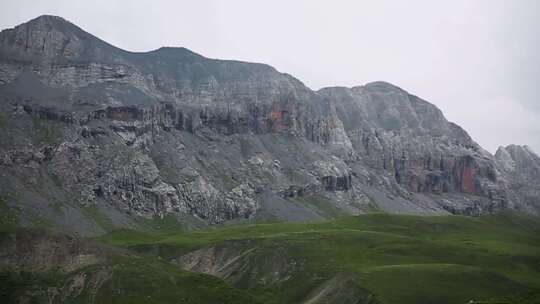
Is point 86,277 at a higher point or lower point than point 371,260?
lower

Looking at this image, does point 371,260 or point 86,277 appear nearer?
point 86,277

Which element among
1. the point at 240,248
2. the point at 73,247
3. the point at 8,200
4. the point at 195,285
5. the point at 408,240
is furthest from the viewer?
the point at 8,200

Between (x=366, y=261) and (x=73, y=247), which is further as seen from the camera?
(x=366, y=261)

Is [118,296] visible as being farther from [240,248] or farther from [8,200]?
[8,200]

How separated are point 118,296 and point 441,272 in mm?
58156

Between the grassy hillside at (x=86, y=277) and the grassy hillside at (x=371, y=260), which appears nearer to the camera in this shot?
the grassy hillside at (x=86, y=277)

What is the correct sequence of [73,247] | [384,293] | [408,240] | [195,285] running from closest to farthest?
[384,293], [195,285], [73,247], [408,240]

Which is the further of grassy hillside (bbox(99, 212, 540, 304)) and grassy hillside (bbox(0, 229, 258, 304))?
grassy hillside (bbox(99, 212, 540, 304))

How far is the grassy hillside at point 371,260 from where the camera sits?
10412 cm

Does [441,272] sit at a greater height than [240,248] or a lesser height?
greater

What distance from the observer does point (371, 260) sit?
128625 millimetres

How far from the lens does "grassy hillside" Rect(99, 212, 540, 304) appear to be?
104125 millimetres

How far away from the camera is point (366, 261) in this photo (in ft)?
419

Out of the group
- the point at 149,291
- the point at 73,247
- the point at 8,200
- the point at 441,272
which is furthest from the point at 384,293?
the point at 8,200
